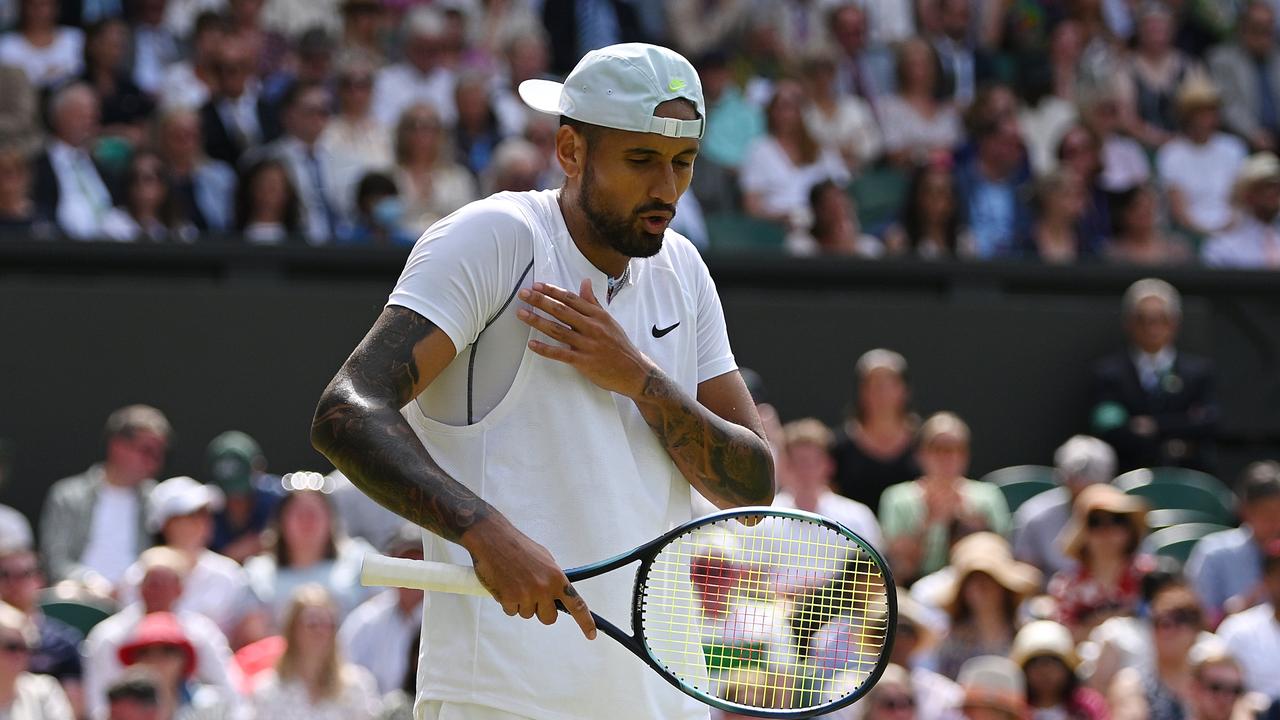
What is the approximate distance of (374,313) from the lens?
31.6 ft

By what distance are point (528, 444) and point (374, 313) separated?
6554mm

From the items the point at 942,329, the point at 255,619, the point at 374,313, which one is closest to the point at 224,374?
the point at 374,313

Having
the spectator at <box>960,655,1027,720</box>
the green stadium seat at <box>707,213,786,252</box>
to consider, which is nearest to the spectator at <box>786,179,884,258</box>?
the green stadium seat at <box>707,213,786,252</box>

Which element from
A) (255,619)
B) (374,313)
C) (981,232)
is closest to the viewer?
(255,619)

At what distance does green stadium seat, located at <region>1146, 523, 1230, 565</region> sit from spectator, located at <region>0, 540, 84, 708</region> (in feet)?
15.0

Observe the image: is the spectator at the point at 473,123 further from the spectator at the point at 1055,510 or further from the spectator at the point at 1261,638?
the spectator at the point at 1261,638

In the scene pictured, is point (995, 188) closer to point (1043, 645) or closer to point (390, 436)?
point (1043, 645)

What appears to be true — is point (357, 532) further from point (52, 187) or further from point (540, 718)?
point (540, 718)

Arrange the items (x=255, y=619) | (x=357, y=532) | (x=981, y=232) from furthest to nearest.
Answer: (x=981, y=232) → (x=357, y=532) → (x=255, y=619)

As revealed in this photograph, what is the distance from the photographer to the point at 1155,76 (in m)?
12.8

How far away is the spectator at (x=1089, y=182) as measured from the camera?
11438 millimetres

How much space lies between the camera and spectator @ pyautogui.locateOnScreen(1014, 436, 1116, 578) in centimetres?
880

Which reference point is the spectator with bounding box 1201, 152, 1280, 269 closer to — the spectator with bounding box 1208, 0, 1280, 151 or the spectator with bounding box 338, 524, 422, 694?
the spectator with bounding box 1208, 0, 1280, 151

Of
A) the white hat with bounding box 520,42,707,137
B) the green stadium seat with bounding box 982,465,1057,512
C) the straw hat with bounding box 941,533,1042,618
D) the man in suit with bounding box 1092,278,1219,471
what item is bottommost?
the green stadium seat with bounding box 982,465,1057,512
